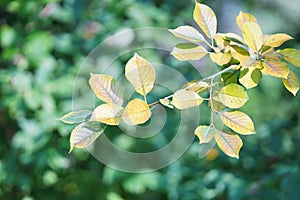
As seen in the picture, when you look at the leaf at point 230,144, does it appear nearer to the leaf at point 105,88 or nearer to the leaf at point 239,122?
the leaf at point 239,122

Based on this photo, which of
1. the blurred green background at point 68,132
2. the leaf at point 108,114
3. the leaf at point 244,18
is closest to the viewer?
the leaf at point 108,114

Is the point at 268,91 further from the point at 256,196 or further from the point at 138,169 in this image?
the point at 138,169

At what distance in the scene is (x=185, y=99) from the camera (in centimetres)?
57

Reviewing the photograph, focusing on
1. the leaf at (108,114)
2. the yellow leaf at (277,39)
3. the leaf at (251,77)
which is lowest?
the leaf at (108,114)

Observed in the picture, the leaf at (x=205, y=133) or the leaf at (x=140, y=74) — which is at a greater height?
the leaf at (x=140, y=74)

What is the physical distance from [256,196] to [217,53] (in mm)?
948

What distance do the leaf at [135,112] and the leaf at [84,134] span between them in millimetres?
35

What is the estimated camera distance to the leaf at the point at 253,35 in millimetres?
601

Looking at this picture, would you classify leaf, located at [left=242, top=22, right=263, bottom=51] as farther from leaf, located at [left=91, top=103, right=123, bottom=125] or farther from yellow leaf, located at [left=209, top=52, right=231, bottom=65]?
leaf, located at [left=91, top=103, right=123, bottom=125]

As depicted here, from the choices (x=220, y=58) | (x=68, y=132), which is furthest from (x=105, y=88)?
(x=68, y=132)

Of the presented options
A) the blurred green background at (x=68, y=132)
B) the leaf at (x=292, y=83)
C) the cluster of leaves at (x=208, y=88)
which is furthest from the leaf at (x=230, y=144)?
the blurred green background at (x=68, y=132)

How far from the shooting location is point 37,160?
1490 millimetres

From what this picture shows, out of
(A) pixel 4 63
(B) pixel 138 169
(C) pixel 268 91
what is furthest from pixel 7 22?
(C) pixel 268 91

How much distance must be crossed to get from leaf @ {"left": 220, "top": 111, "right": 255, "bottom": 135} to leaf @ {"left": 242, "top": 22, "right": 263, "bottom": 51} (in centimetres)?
9
